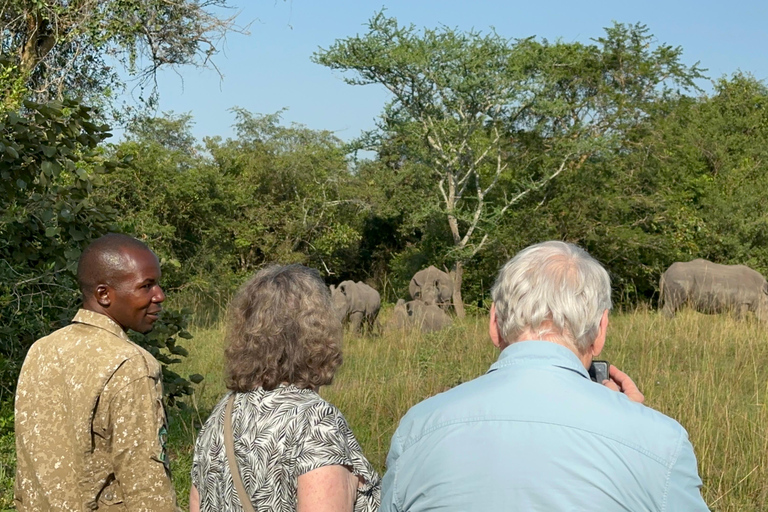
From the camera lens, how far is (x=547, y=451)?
63.5 inches

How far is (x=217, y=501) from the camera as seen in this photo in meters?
2.25

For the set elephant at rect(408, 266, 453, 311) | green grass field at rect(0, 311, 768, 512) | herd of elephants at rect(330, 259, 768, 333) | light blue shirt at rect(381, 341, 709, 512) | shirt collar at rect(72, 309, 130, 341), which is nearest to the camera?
light blue shirt at rect(381, 341, 709, 512)

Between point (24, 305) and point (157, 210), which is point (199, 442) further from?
point (157, 210)

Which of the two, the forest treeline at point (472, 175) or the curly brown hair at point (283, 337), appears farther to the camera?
the forest treeline at point (472, 175)

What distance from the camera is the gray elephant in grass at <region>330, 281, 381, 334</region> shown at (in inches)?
515

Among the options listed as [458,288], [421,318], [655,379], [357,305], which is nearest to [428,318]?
[421,318]

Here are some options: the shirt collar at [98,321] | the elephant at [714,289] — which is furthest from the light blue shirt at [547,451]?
the elephant at [714,289]

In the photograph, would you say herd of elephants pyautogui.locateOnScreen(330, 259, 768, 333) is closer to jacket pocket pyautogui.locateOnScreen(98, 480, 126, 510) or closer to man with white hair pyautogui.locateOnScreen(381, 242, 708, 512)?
jacket pocket pyautogui.locateOnScreen(98, 480, 126, 510)

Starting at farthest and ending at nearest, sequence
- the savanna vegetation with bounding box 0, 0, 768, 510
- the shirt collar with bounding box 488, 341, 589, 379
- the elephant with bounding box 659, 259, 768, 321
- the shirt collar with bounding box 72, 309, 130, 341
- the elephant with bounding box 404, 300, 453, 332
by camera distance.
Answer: the elephant with bounding box 659, 259, 768, 321, the elephant with bounding box 404, 300, 453, 332, the savanna vegetation with bounding box 0, 0, 768, 510, the shirt collar with bounding box 72, 309, 130, 341, the shirt collar with bounding box 488, 341, 589, 379

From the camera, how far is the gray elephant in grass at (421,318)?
41.4ft

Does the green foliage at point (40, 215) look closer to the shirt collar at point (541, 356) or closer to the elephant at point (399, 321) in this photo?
the shirt collar at point (541, 356)

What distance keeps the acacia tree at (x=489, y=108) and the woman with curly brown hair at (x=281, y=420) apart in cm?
1367

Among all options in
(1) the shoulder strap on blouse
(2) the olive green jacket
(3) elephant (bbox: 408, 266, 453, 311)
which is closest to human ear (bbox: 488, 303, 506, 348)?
(1) the shoulder strap on blouse

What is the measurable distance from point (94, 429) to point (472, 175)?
16.4 meters
